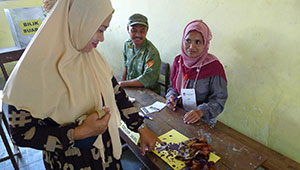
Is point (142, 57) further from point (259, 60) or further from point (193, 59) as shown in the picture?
point (259, 60)

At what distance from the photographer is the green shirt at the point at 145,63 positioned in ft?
6.74

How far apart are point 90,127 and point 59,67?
0.88 ft

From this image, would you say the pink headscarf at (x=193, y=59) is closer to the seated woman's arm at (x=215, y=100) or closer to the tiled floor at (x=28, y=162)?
the seated woman's arm at (x=215, y=100)

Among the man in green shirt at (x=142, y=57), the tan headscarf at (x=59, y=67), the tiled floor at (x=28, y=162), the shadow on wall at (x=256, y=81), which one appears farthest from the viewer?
the tiled floor at (x=28, y=162)

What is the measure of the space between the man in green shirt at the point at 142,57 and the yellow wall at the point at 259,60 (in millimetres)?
512

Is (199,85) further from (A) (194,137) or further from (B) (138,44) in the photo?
(B) (138,44)

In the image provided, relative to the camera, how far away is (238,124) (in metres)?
2.05

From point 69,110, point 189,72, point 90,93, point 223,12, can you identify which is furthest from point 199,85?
point 69,110

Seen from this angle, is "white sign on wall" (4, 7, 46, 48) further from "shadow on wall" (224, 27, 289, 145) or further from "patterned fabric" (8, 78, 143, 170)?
"shadow on wall" (224, 27, 289, 145)

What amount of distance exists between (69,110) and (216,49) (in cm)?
169

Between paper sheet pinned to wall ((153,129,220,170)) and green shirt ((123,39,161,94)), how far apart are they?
2.85 feet

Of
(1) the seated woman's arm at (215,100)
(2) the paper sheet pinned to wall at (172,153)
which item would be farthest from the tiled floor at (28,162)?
(1) the seated woman's arm at (215,100)

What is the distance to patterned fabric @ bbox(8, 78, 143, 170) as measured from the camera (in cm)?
72

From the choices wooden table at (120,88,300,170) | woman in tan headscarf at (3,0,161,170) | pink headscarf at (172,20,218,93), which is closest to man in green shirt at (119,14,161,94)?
wooden table at (120,88,300,170)
